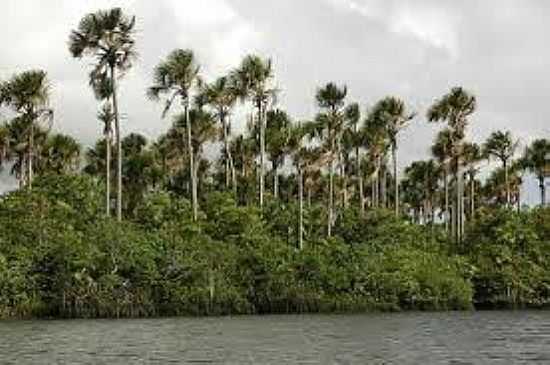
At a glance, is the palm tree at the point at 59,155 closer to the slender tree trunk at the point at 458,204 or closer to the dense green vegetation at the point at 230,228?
the dense green vegetation at the point at 230,228

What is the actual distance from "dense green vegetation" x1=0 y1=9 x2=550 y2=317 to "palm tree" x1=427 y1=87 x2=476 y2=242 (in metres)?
0.15

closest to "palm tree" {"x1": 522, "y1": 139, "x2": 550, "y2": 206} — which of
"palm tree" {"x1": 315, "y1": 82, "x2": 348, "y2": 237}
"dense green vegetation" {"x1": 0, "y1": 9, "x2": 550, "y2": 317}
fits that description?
"dense green vegetation" {"x1": 0, "y1": 9, "x2": 550, "y2": 317}

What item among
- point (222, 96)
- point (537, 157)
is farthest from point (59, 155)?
point (537, 157)

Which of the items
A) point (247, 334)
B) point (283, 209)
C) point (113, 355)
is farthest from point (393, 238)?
point (113, 355)

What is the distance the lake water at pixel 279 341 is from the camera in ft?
114

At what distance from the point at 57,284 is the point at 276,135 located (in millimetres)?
30543

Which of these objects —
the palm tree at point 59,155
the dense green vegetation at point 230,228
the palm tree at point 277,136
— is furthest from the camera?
the palm tree at point 59,155

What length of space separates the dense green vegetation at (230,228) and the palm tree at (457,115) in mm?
147

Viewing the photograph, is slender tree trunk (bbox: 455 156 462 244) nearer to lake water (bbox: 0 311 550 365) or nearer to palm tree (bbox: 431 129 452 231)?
palm tree (bbox: 431 129 452 231)

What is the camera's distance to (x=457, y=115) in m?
98.8

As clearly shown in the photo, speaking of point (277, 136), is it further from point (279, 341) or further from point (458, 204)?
point (279, 341)

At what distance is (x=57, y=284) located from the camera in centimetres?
6506

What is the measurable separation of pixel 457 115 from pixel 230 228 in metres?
30.1

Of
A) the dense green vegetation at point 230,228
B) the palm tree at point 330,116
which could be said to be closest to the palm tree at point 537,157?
the dense green vegetation at point 230,228
